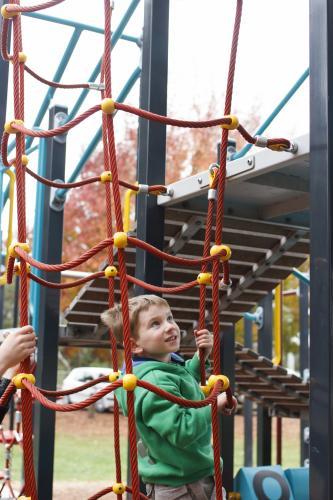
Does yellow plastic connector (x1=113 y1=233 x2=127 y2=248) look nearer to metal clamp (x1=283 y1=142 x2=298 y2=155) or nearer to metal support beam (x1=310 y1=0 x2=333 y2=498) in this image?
metal support beam (x1=310 y1=0 x2=333 y2=498)

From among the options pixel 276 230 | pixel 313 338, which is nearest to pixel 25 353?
pixel 313 338

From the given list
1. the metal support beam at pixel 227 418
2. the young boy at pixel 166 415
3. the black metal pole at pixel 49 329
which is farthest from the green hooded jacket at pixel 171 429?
the metal support beam at pixel 227 418

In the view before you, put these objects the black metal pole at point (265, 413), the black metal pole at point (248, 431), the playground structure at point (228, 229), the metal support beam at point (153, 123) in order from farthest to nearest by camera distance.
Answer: the black metal pole at point (248, 431) → the black metal pole at point (265, 413) → the metal support beam at point (153, 123) → the playground structure at point (228, 229)

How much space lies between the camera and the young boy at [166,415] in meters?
2.62

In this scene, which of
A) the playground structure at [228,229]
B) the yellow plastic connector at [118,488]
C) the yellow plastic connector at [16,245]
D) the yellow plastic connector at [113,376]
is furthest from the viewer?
the yellow plastic connector at [118,488]

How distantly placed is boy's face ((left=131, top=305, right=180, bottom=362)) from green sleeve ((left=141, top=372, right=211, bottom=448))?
282mm

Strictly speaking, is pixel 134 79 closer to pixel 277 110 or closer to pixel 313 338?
pixel 277 110

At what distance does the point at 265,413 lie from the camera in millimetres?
8570

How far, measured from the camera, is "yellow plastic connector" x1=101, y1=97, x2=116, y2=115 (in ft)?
8.04

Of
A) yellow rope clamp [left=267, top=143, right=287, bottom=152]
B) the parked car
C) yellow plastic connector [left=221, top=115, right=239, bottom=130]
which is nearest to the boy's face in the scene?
yellow plastic connector [left=221, top=115, right=239, bottom=130]

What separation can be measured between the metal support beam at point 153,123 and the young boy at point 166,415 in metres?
0.96

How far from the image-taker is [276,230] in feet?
16.3

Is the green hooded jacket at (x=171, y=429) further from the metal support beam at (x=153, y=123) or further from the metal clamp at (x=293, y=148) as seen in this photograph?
the metal support beam at (x=153, y=123)

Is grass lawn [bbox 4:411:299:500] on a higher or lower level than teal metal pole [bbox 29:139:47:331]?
lower
